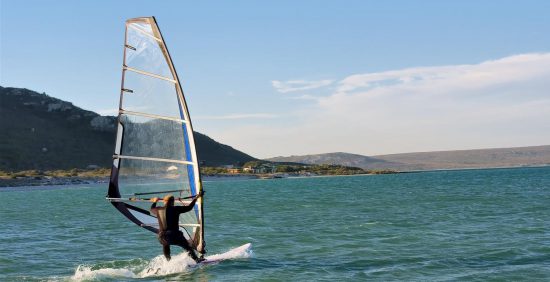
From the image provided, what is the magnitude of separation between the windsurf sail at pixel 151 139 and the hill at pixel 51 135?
95.1m

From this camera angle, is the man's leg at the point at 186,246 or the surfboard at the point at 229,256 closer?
the man's leg at the point at 186,246

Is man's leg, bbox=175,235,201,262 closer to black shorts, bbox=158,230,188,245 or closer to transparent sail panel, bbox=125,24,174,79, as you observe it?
black shorts, bbox=158,230,188,245

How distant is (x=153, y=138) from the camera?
1332cm

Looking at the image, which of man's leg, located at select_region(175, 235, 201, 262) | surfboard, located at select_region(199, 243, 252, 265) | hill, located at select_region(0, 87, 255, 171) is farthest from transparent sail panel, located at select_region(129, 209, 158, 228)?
hill, located at select_region(0, 87, 255, 171)

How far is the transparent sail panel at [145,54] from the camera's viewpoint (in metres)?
12.6

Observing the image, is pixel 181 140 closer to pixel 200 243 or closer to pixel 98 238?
pixel 200 243

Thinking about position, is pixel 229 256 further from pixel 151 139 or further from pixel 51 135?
pixel 51 135

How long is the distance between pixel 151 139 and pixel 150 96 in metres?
1.00

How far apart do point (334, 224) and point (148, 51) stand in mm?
13203

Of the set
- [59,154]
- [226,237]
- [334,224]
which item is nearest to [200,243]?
[226,237]

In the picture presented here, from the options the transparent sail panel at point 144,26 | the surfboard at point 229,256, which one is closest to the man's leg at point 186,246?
the surfboard at point 229,256

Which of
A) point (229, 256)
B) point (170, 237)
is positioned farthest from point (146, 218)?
point (229, 256)

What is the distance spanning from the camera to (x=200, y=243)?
1369 cm

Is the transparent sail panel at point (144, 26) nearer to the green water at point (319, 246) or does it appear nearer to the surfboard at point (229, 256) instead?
the green water at point (319, 246)
